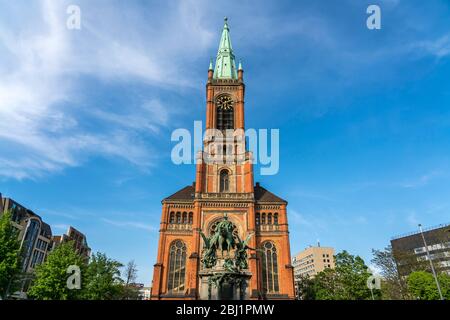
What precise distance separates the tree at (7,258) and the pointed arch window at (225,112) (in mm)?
31850

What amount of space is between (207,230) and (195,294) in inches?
313

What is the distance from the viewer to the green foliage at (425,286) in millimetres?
34062

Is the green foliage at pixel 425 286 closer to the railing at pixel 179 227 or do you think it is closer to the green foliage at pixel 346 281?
the green foliage at pixel 346 281

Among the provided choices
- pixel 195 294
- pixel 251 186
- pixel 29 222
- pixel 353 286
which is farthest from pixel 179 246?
pixel 29 222

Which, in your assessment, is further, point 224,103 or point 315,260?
point 315,260

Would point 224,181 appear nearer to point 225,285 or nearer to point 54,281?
Answer: point 54,281

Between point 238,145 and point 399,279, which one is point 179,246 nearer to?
point 238,145

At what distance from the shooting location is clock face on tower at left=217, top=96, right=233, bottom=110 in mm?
51500

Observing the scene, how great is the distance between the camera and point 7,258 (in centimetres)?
2542

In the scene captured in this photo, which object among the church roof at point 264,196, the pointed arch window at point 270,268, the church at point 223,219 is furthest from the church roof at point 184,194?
the pointed arch window at point 270,268

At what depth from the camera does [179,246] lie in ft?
131

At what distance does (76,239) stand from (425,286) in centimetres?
6283

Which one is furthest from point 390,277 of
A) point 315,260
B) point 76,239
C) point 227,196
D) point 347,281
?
point 315,260

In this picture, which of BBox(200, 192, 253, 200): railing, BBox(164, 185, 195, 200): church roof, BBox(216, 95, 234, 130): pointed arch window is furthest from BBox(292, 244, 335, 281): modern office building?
BBox(200, 192, 253, 200): railing
